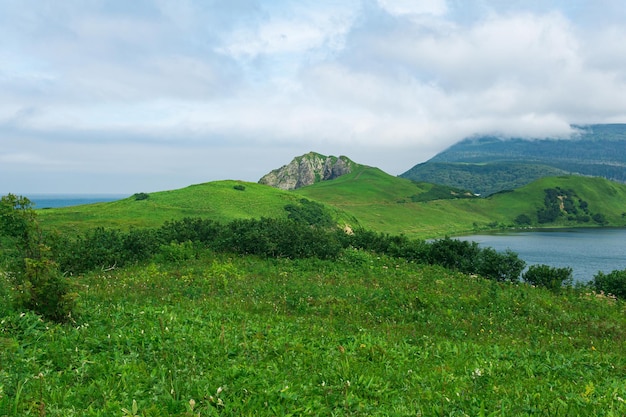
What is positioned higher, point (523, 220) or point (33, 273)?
point (33, 273)

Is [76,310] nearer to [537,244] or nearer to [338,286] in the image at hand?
[338,286]

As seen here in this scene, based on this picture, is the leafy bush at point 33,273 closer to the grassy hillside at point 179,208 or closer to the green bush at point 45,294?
the green bush at point 45,294

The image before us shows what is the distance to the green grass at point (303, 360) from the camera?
7047 millimetres

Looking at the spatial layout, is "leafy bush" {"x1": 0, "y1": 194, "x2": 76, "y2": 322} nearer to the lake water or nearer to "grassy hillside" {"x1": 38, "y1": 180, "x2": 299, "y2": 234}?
"grassy hillside" {"x1": 38, "y1": 180, "x2": 299, "y2": 234}

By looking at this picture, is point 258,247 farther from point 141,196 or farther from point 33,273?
point 141,196

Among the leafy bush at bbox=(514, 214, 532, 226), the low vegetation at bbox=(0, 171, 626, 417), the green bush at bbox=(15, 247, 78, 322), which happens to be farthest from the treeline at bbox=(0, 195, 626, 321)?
the leafy bush at bbox=(514, 214, 532, 226)

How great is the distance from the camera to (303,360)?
9.57 metres

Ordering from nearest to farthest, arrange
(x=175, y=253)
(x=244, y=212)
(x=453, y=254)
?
1. (x=175, y=253)
2. (x=453, y=254)
3. (x=244, y=212)

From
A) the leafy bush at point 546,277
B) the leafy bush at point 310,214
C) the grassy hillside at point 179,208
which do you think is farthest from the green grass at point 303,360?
the leafy bush at point 310,214

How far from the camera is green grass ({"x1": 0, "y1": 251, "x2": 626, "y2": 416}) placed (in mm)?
7047

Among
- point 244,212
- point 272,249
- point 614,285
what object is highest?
point 244,212

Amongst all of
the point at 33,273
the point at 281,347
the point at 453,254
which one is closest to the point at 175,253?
the point at 33,273

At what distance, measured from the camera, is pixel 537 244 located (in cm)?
11869

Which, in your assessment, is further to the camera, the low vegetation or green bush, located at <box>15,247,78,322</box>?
green bush, located at <box>15,247,78,322</box>
